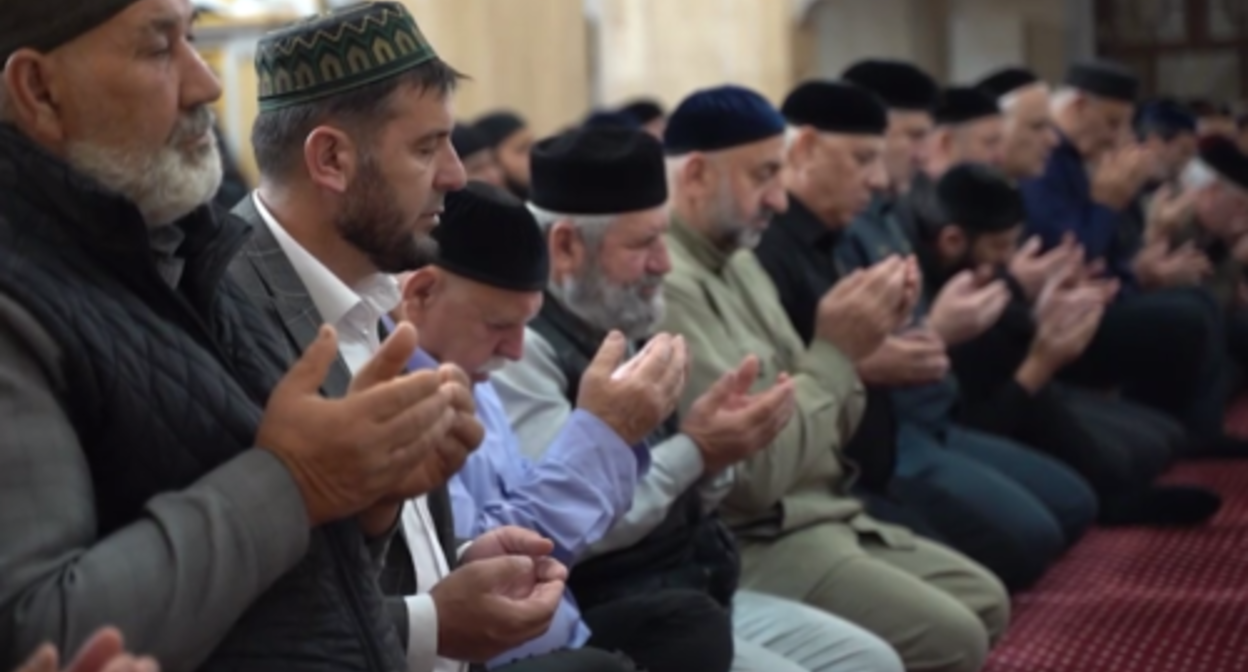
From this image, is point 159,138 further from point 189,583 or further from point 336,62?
point 336,62

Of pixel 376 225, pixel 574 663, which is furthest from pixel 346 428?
pixel 574 663

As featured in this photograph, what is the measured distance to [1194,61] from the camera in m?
15.3

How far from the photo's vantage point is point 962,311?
20.1ft

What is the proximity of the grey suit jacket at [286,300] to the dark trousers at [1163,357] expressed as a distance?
6010mm

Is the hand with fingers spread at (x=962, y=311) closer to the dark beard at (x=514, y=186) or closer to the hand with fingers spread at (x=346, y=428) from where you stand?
the dark beard at (x=514, y=186)

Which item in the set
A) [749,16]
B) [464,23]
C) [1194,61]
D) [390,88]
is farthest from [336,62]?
[1194,61]

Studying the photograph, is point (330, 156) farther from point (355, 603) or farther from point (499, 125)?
point (499, 125)

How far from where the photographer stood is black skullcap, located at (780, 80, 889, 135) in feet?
20.0

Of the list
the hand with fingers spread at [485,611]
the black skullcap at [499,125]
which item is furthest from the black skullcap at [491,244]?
the black skullcap at [499,125]

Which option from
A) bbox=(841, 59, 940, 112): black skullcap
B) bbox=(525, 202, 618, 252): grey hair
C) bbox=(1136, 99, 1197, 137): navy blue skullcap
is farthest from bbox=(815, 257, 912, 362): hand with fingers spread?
bbox=(1136, 99, 1197, 137): navy blue skullcap

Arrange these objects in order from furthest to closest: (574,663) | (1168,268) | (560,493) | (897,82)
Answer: (1168,268) → (897,82) → (560,493) → (574,663)

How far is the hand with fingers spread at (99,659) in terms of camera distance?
1847 mm

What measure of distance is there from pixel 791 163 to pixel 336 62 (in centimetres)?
317

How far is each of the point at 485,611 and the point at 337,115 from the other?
2.36 ft
